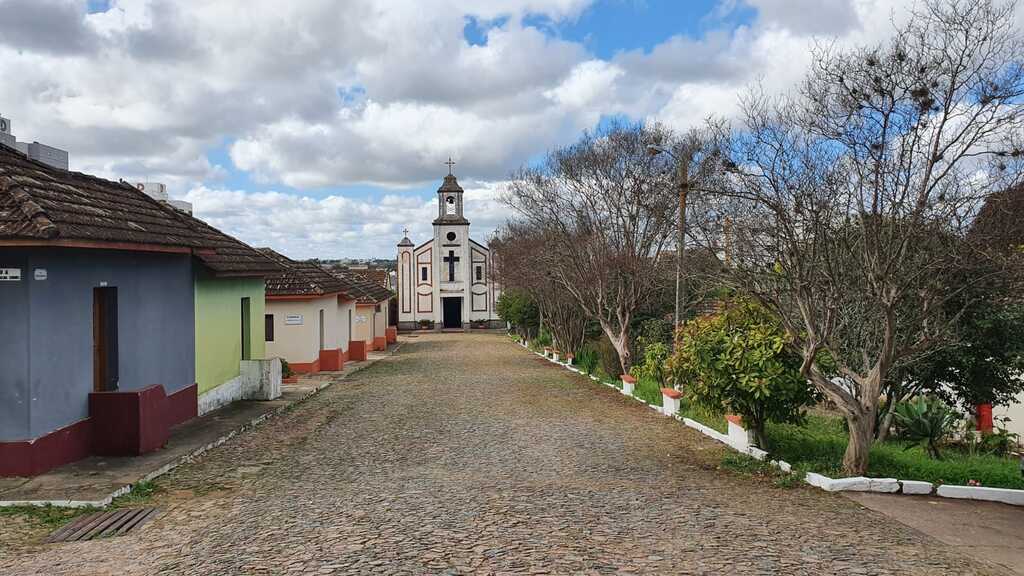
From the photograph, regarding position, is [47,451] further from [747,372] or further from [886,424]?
[886,424]

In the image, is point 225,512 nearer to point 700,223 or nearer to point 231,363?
point 700,223

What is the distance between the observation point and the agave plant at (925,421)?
11.6 m

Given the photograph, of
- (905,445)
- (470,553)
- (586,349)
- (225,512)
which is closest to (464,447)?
(225,512)

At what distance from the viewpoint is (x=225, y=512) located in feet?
25.4

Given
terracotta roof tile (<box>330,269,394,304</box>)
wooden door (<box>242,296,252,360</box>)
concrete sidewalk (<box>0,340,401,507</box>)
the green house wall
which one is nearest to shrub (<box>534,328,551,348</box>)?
terracotta roof tile (<box>330,269,394,304</box>)

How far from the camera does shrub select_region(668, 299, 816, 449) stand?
32.3 ft

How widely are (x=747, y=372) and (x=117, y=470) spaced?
769 cm

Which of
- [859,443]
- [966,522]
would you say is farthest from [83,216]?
[966,522]

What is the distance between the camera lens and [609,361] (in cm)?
2419

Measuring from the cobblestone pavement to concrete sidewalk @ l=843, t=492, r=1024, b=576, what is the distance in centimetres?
26

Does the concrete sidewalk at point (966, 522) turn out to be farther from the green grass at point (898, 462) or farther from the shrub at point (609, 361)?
the shrub at point (609, 361)

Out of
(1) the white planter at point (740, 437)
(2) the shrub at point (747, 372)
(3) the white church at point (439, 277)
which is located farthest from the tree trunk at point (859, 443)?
(3) the white church at point (439, 277)

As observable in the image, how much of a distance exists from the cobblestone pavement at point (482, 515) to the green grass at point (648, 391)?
304 centimetres

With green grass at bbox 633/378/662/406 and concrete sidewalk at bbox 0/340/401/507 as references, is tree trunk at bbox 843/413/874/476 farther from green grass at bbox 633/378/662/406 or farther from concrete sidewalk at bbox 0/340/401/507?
concrete sidewalk at bbox 0/340/401/507
